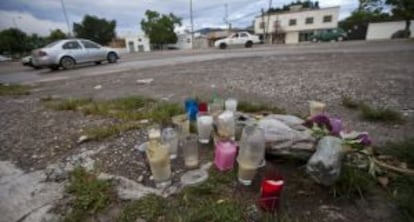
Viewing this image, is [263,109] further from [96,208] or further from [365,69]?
[365,69]

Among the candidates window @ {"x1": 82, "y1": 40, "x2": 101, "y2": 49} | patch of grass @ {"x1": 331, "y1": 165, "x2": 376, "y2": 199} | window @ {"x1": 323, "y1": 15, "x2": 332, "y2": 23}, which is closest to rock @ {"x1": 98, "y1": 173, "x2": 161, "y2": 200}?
patch of grass @ {"x1": 331, "y1": 165, "x2": 376, "y2": 199}

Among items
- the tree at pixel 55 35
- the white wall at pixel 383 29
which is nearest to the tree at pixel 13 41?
the tree at pixel 55 35

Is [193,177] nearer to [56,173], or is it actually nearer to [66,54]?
[56,173]

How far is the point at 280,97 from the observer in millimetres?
4078

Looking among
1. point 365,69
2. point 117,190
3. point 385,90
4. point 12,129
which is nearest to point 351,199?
point 117,190

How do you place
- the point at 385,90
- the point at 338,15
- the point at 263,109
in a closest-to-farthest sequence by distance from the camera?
1. the point at 263,109
2. the point at 385,90
3. the point at 338,15

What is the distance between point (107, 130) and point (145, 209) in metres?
1.52

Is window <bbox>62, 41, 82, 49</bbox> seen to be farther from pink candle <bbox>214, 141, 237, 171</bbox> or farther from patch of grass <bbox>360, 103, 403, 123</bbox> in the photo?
patch of grass <bbox>360, 103, 403, 123</bbox>

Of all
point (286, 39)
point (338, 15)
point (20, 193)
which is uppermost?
point (338, 15)

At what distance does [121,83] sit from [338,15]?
42.8m

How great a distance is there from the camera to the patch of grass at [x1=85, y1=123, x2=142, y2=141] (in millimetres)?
2762

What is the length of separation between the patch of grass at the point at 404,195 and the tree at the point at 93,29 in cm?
5500

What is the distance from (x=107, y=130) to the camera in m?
2.86

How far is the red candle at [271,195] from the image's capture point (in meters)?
1.49
